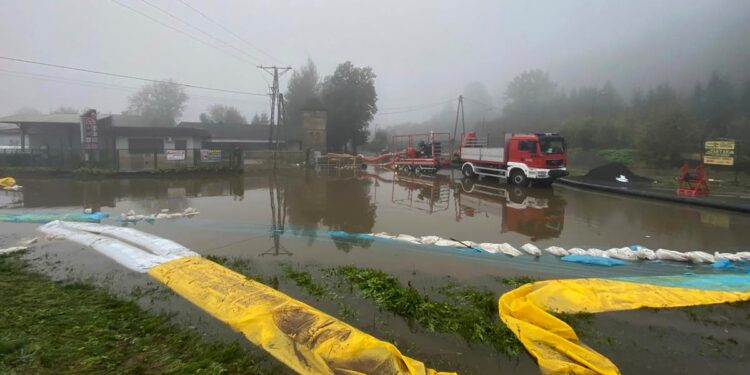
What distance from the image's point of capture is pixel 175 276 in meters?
5.25

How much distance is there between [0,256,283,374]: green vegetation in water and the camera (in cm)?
312

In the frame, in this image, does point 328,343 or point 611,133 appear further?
point 611,133

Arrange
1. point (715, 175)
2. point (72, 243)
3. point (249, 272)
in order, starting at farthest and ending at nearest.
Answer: point (715, 175) → point (72, 243) → point (249, 272)

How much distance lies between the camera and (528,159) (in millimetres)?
17453

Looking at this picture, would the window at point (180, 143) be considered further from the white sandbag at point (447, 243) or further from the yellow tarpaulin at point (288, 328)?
the yellow tarpaulin at point (288, 328)

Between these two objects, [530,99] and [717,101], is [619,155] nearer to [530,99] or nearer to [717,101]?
[717,101]

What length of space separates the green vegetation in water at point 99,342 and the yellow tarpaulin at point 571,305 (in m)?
2.28

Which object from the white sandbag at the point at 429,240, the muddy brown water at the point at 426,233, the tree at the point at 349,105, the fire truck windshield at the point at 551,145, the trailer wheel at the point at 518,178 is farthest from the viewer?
the tree at the point at 349,105

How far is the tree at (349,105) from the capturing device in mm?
48656

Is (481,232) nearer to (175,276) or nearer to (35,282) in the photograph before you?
(175,276)

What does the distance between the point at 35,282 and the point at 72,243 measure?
2.48 meters

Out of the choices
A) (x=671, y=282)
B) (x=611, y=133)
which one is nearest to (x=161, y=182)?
(x=671, y=282)

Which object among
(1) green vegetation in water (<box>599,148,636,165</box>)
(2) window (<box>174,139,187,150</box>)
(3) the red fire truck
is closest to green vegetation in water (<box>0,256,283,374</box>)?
(3) the red fire truck

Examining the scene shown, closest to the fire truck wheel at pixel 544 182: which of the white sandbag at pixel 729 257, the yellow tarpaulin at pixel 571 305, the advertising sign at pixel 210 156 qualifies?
the white sandbag at pixel 729 257
